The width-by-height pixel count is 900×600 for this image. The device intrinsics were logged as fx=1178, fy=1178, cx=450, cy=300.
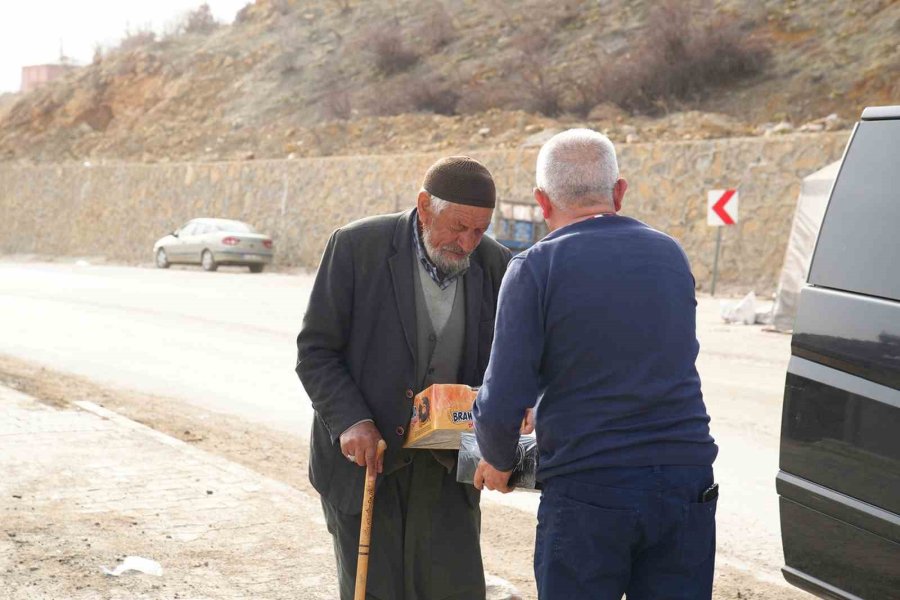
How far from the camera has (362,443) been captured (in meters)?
3.50

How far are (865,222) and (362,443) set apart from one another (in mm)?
1579

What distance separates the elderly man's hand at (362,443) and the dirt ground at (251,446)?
172 cm

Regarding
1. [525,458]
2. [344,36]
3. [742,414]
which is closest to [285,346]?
[742,414]

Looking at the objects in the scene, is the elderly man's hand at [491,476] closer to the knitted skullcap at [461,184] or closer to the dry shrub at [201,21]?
the knitted skullcap at [461,184]

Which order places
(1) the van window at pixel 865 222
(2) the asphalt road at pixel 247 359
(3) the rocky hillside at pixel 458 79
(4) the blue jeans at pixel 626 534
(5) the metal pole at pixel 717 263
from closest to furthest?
(4) the blue jeans at pixel 626 534 < (1) the van window at pixel 865 222 < (2) the asphalt road at pixel 247 359 < (5) the metal pole at pixel 717 263 < (3) the rocky hillside at pixel 458 79

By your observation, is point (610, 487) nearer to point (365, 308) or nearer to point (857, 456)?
point (857, 456)

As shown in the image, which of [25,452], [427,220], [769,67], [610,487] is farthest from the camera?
[769,67]

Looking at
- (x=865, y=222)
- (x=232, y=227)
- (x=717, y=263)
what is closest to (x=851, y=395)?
(x=865, y=222)

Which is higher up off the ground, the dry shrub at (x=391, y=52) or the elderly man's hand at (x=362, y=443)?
the dry shrub at (x=391, y=52)

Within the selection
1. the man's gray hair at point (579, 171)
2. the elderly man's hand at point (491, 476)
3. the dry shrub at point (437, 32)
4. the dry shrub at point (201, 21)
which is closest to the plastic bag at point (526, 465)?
the elderly man's hand at point (491, 476)

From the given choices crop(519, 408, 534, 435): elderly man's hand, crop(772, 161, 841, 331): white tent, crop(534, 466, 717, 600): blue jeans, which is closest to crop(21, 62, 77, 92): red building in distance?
crop(772, 161, 841, 331): white tent

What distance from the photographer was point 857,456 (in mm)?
3121

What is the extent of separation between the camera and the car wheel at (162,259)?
34.3 meters

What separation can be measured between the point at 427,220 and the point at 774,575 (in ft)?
9.16
